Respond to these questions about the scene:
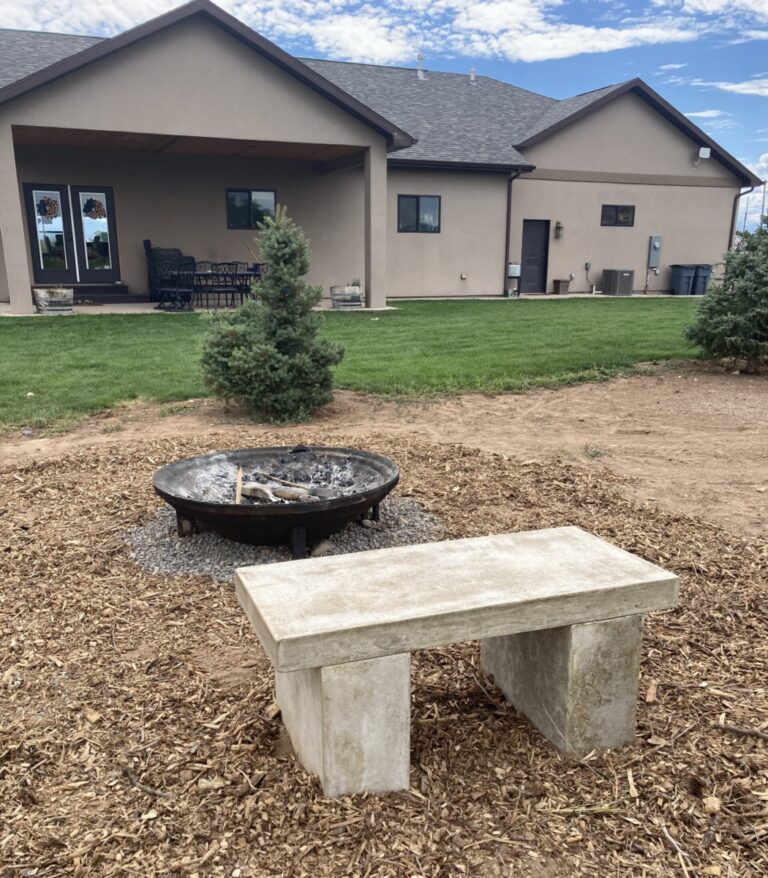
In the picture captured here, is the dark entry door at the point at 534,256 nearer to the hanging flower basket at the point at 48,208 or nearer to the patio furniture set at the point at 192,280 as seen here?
the patio furniture set at the point at 192,280

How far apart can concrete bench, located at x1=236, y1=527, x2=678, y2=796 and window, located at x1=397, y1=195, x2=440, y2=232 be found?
17324mm

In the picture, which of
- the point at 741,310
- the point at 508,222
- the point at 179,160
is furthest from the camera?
the point at 508,222

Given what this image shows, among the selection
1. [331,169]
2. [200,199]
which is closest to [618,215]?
[331,169]

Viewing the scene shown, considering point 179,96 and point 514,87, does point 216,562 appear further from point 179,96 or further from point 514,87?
point 514,87

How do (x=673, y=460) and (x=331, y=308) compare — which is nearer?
(x=673, y=460)

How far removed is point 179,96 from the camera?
1366 centimetres

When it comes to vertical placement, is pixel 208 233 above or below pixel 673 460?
above

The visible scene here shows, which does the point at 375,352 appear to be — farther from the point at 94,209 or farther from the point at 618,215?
the point at 618,215

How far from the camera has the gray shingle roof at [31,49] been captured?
15.0m

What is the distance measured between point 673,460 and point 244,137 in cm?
1116

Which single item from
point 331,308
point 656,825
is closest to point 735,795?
point 656,825

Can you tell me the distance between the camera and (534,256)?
69.3 feet

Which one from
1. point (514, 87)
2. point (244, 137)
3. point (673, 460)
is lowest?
point (673, 460)

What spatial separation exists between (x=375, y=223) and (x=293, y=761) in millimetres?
14586
